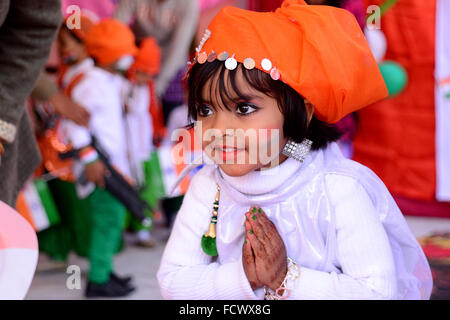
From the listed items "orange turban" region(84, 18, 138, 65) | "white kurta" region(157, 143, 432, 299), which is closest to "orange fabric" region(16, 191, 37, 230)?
"orange turban" region(84, 18, 138, 65)

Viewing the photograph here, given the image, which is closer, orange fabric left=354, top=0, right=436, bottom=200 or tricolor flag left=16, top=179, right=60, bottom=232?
tricolor flag left=16, top=179, right=60, bottom=232

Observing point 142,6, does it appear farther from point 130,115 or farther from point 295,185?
point 295,185

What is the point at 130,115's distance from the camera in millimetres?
3611

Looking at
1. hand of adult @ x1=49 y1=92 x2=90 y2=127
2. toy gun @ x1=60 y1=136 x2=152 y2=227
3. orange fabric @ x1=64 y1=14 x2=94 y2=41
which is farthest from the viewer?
orange fabric @ x1=64 y1=14 x2=94 y2=41

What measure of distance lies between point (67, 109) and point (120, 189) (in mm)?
655

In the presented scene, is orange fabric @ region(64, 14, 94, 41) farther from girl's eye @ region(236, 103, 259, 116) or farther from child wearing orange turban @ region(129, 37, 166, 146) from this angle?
girl's eye @ region(236, 103, 259, 116)

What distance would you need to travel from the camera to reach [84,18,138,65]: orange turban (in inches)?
121

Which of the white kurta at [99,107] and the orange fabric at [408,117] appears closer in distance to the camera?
the white kurta at [99,107]

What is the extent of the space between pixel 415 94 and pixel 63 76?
2540mm

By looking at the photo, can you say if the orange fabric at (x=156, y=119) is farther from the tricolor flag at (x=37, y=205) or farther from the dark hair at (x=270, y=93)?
the dark hair at (x=270, y=93)

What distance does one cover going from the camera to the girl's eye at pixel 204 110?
124 centimetres

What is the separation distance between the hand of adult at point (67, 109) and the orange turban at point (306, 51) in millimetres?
1102

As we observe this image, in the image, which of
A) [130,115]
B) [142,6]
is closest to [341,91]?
[130,115]

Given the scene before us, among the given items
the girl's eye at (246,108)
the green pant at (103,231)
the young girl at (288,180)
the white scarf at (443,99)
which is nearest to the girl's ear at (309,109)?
the young girl at (288,180)
